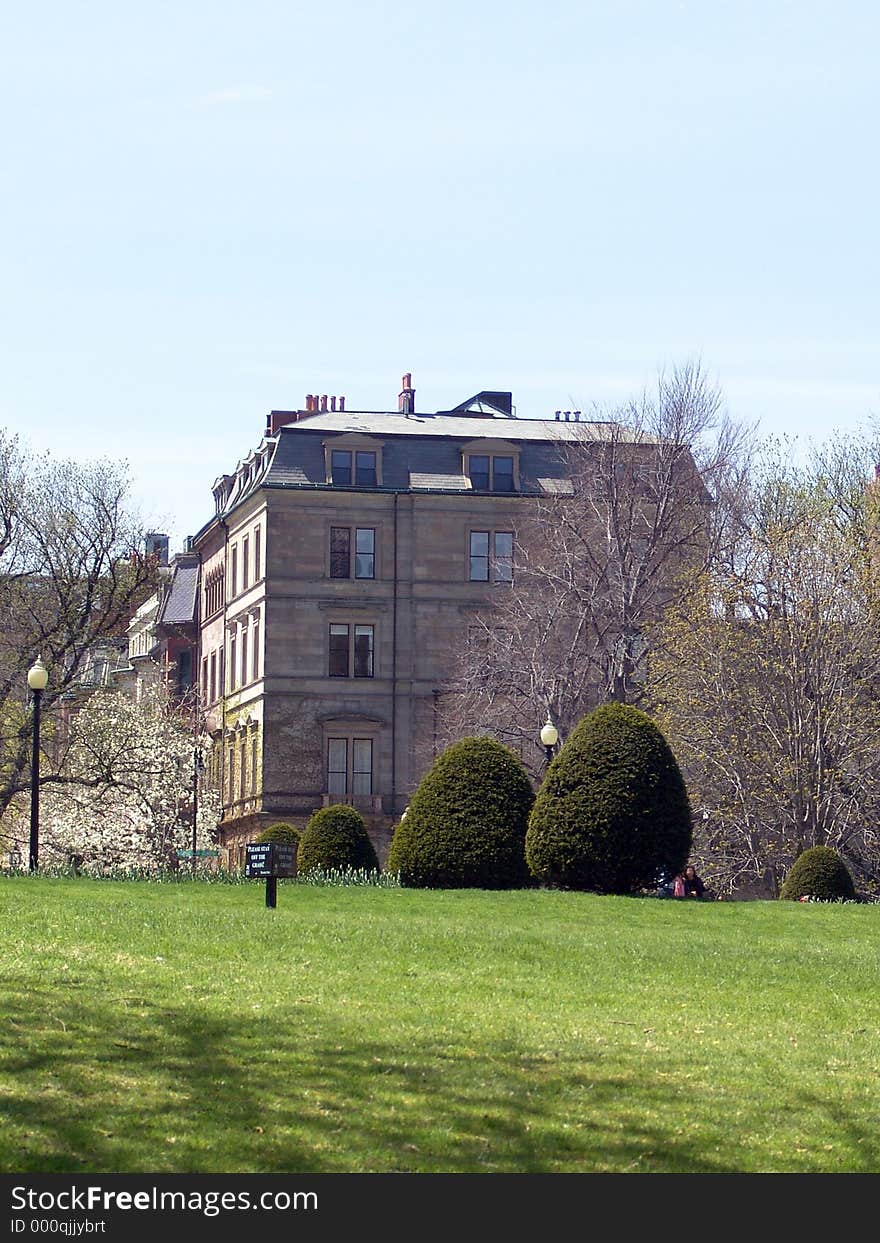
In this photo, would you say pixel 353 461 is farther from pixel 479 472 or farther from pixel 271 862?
pixel 271 862

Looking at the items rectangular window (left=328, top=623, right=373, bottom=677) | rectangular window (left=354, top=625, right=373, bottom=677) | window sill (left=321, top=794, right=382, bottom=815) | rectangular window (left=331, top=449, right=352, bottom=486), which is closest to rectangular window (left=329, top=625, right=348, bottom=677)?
rectangular window (left=328, top=623, right=373, bottom=677)

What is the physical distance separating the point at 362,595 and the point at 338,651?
2.30 metres

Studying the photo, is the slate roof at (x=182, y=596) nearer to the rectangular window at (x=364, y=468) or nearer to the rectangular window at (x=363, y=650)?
the rectangular window at (x=364, y=468)

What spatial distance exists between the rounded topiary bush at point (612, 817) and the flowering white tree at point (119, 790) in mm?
22905

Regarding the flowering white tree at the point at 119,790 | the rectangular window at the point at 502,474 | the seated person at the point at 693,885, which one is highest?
the rectangular window at the point at 502,474

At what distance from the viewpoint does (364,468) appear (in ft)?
223

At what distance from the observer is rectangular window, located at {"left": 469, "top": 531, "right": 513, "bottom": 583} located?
6750 cm

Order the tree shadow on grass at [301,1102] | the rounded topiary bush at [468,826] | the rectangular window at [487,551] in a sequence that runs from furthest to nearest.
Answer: the rectangular window at [487,551], the rounded topiary bush at [468,826], the tree shadow on grass at [301,1102]

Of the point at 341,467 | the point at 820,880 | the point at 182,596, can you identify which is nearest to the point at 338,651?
the point at 341,467

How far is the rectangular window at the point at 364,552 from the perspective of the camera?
67.6 m

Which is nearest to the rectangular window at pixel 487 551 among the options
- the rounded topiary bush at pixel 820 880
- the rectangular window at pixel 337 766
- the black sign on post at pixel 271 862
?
the rectangular window at pixel 337 766
